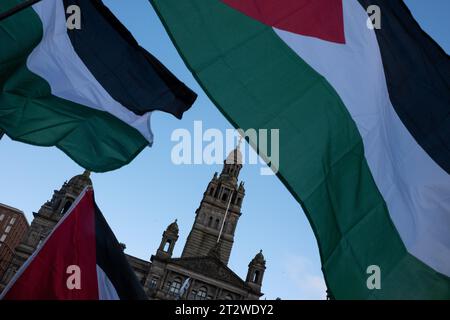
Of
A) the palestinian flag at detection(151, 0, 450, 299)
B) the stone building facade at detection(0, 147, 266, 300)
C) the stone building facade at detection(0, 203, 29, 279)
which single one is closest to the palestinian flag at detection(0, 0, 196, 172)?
the palestinian flag at detection(151, 0, 450, 299)

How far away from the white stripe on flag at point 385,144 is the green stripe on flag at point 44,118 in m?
3.14

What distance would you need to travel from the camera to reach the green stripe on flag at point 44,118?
203 inches

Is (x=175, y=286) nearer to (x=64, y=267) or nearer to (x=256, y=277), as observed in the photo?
(x=256, y=277)

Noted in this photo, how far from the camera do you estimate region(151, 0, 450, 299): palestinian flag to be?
13.0ft

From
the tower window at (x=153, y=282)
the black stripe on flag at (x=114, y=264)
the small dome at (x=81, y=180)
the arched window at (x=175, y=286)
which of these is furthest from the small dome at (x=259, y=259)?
the black stripe on flag at (x=114, y=264)

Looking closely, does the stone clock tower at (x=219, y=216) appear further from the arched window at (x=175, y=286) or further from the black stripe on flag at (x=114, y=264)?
the black stripe on flag at (x=114, y=264)

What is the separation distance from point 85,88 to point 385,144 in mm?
A: 4497

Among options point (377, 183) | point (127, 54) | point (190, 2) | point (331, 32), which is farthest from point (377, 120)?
point (127, 54)

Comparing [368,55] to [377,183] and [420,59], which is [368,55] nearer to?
[420,59]

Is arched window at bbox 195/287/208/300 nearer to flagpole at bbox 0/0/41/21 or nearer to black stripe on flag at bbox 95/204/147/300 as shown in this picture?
black stripe on flag at bbox 95/204/147/300

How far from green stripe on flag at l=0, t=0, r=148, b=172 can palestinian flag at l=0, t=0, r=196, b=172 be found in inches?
0.5

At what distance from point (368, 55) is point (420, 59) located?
2.85ft

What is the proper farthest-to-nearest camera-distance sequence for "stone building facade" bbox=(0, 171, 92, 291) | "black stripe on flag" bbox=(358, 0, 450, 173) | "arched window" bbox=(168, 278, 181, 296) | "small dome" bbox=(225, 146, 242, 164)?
"small dome" bbox=(225, 146, 242, 164) → "arched window" bbox=(168, 278, 181, 296) → "stone building facade" bbox=(0, 171, 92, 291) → "black stripe on flag" bbox=(358, 0, 450, 173)

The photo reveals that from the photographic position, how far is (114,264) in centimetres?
578
